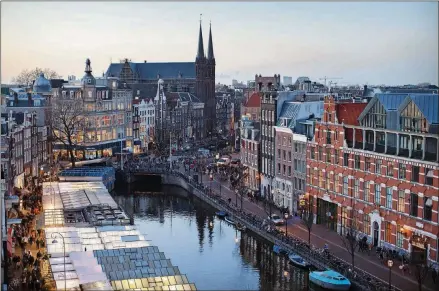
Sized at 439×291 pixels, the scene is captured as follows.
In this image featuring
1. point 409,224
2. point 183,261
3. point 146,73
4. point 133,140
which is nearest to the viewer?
point 409,224

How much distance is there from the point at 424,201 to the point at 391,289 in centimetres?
692

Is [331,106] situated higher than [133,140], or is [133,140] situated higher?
[331,106]

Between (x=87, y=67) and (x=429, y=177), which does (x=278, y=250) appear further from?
(x=87, y=67)

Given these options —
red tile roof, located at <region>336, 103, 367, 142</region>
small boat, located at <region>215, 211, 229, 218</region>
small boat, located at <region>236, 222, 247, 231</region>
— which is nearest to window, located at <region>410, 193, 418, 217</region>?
red tile roof, located at <region>336, 103, 367, 142</region>

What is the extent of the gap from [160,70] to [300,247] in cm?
9889

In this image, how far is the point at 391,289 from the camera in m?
35.5

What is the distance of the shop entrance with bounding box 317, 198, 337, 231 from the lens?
5046 cm

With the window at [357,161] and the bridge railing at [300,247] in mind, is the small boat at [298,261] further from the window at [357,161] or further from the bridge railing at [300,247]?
the window at [357,161]

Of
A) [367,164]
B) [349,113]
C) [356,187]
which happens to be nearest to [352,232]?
[356,187]

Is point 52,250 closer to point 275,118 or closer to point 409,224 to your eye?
point 409,224

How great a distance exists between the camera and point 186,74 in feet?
459

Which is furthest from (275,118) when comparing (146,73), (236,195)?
(146,73)

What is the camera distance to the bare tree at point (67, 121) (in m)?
85.1

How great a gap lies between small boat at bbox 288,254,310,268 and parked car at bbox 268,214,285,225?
7969 mm
